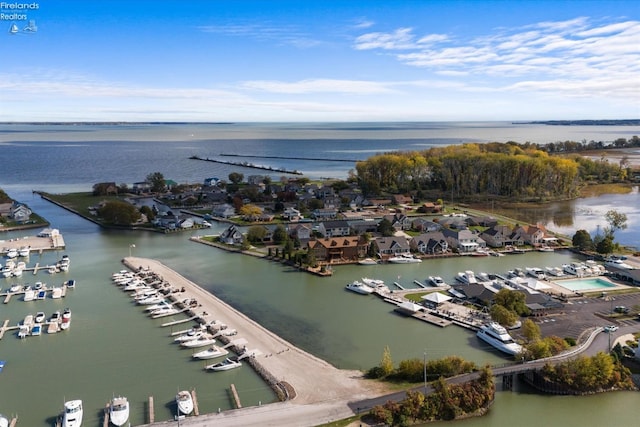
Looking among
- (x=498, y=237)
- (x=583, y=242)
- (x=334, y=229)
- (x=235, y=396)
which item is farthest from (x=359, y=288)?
(x=583, y=242)

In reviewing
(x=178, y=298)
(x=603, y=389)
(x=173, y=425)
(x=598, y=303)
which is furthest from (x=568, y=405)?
(x=178, y=298)

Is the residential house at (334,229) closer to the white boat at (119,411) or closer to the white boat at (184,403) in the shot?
the white boat at (184,403)

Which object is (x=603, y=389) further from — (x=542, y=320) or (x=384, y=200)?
(x=384, y=200)

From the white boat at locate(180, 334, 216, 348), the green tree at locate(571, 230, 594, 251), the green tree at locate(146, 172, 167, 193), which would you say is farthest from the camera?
the green tree at locate(146, 172, 167, 193)

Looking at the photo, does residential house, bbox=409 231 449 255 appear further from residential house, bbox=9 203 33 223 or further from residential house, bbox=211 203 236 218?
residential house, bbox=9 203 33 223

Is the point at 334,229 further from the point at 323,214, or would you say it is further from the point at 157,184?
the point at 157,184

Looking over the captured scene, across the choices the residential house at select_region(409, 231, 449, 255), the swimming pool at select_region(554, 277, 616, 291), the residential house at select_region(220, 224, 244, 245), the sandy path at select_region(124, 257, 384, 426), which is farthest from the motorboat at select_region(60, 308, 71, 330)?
the swimming pool at select_region(554, 277, 616, 291)
